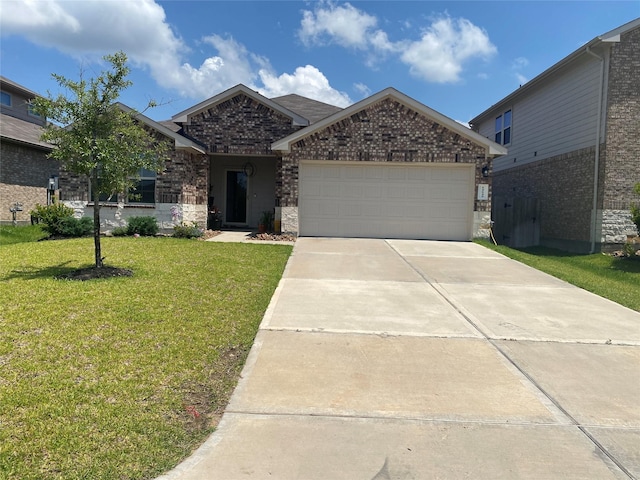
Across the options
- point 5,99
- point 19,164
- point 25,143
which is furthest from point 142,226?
point 5,99

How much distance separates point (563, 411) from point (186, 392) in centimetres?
314

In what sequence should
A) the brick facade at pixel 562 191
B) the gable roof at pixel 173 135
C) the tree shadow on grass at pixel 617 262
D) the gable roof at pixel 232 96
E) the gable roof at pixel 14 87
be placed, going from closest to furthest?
the tree shadow on grass at pixel 617 262, the gable roof at pixel 173 135, the brick facade at pixel 562 191, the gable roof at pixel 232 96, the gable roof at pixel 14 87

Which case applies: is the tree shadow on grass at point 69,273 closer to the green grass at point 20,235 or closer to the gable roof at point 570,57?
the green grass at point 20,235

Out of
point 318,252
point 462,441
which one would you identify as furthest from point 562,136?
point 462,441

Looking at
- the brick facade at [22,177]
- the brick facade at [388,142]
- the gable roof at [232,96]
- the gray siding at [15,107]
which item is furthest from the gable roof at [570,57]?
the gray siding at [15,107]

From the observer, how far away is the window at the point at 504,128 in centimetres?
2016

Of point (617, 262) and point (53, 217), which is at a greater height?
point (53, 217)

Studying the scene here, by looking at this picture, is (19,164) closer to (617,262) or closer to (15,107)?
(15,107)

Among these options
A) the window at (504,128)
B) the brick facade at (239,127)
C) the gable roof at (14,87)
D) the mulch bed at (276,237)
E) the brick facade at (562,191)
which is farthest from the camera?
the gable roof at (14,87)

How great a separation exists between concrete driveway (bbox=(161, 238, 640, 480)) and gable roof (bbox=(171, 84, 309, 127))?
978cm

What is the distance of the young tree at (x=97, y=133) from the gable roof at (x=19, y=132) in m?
11.8

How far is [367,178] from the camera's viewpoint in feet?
48.8

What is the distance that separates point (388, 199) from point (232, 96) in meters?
6.62

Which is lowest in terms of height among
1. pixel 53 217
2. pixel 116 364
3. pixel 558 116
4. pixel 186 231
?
pixel 116 364
